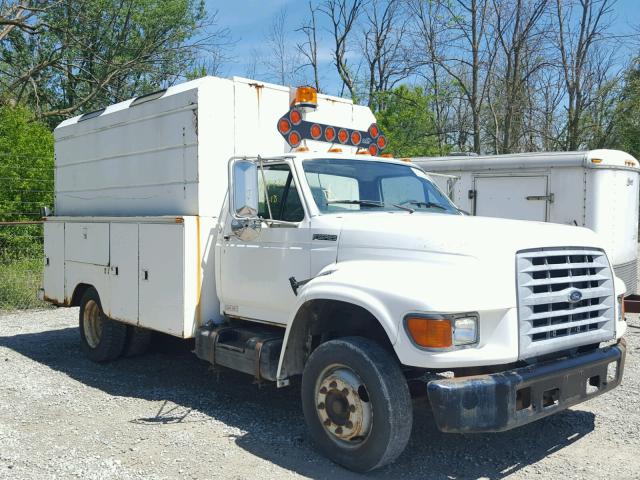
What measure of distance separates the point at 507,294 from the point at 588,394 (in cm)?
110

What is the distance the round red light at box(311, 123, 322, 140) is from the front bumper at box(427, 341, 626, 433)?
307 cm

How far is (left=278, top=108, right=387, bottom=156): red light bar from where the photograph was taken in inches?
239

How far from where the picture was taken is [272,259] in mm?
5297

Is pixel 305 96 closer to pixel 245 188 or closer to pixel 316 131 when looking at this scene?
pixel 316 131

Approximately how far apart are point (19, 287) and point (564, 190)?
9495 millimetres

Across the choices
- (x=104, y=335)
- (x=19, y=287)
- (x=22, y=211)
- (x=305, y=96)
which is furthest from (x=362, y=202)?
(x=22, y=211)

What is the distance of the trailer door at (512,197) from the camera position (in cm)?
1028

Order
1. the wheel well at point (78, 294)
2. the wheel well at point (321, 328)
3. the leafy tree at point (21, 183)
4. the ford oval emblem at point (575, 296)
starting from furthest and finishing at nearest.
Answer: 1. the leafy tree at point (21, 183)
2. the wheel well at point (78, 294)
3. the wheel well at point (321, 328)
4. the ford oval emblem at point (575, 296)

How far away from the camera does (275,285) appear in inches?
207

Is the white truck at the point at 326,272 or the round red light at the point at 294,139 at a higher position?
the round red light at the point at 294,139

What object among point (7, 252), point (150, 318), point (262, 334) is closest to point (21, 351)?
point (150, 318)

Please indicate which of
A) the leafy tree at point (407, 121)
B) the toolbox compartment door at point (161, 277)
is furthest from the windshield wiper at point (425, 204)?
the leafy tree at point (407, 121)

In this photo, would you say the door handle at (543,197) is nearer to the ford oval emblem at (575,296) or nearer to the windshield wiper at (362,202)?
the windshield wiper at (362,202)

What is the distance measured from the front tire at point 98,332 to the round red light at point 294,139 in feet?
9.61
